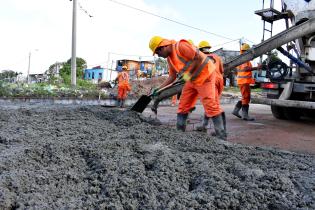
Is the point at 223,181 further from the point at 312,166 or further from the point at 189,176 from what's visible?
the point at 312,166

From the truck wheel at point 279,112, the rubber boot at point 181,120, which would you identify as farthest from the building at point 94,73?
the rubber boot at point 181,120

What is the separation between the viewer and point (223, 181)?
2369 millimetres

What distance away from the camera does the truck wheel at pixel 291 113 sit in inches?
303

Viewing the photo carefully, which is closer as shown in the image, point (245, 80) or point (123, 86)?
point (245, 80)

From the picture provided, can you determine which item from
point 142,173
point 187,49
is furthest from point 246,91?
point 142,173

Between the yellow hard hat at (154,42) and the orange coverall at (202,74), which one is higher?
the yellow hard hat at (154,42)

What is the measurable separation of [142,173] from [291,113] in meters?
6.19

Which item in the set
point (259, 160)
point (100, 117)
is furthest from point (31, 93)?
point (259, 160)

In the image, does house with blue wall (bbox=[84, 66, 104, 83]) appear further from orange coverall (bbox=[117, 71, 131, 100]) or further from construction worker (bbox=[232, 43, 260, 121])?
construction worker (bbox=[232, 43, 260, 121])

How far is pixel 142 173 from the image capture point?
244 cm

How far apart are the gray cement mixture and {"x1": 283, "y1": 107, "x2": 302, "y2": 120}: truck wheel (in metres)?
4.36

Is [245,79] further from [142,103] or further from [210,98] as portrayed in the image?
[210,98]

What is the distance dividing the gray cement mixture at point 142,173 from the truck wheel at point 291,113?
4355 mm

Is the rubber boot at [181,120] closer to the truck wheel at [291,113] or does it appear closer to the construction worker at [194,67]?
the construction worker at [194,67]
